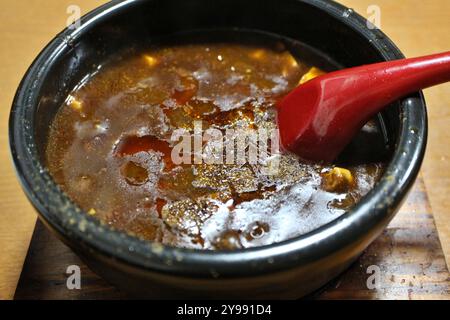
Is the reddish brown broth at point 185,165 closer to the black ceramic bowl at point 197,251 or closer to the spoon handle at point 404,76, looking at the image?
the black ceramic bowl at point 197,251

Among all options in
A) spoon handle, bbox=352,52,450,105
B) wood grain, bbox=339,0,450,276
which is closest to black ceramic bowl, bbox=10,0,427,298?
spoon handle, bbox=352,52,450,105

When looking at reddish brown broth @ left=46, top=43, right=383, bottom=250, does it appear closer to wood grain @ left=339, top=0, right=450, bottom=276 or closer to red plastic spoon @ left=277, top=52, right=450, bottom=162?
red plastic spoon @ left=277, top=52, right=450, bottom=162

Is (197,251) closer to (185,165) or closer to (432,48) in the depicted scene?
(185,165)

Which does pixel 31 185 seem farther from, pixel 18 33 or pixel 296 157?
pixel 18 33

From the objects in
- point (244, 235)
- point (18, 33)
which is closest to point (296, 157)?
point (244, 235)

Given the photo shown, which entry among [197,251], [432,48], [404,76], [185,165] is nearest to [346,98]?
[404,76]

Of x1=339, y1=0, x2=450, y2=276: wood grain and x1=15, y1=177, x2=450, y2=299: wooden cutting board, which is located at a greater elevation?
x1=339, y1=0, x2=450, y2=276: wood grain
